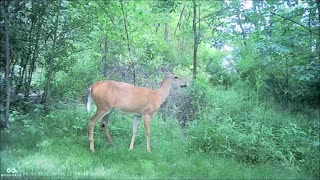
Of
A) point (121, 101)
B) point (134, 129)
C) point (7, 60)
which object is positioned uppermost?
point (7, 60)

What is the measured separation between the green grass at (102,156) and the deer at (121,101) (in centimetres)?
33

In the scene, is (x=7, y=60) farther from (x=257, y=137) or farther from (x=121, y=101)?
(x=257, y=137)

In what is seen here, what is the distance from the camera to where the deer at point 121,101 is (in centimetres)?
705

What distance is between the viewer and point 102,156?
6.33m

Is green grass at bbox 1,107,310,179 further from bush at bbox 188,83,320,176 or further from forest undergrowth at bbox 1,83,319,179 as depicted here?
bush at bbox 188,83,320,176

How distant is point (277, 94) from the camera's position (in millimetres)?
9219

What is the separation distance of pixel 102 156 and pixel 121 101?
1.26 meters

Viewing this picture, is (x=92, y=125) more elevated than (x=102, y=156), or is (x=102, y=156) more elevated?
(x=92, y=125)

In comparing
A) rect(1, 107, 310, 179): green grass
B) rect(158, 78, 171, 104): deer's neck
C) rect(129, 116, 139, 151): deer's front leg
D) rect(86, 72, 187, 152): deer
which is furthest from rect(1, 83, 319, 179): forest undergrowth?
rect(158, 78, 171, 104): deer's neck

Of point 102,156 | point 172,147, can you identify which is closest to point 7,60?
point 102,156

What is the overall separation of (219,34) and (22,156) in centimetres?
716

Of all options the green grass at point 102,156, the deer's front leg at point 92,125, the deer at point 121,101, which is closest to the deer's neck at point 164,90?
the deer at point 121,101

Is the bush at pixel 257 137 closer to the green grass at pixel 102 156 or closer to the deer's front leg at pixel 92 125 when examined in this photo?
the green grass at pixel 102 156

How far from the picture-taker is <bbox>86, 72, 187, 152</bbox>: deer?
23.1 ft
